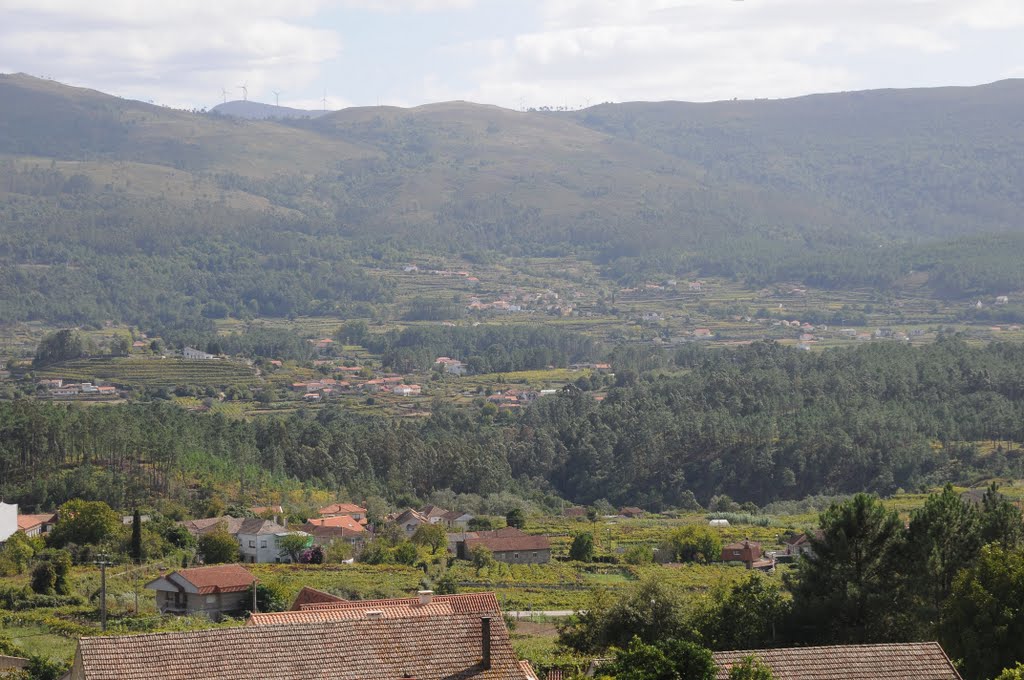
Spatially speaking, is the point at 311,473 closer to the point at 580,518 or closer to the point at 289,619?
the point at 580,518

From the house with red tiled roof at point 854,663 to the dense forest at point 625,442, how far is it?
44046mm

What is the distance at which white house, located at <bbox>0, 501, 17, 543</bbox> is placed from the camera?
54.7m

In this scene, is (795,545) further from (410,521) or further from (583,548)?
(410,521)

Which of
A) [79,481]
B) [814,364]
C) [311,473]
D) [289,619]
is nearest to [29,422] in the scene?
[79,481]

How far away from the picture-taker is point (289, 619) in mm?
23375

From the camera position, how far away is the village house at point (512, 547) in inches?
2202

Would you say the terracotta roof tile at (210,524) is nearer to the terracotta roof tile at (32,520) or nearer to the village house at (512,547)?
the terracotta roof tile at (32,520)

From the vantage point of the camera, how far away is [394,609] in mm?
25547

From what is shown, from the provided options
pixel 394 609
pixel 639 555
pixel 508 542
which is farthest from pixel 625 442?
pixel 394 609

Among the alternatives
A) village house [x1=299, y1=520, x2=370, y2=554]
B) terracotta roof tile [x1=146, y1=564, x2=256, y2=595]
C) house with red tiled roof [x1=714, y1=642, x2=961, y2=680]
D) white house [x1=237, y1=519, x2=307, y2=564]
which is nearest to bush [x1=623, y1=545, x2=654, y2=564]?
village house [x1=299, y1=520, x2=370, y2=554]

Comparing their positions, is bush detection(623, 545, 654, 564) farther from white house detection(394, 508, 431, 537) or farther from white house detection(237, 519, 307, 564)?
white house detection(237, 519, 307, 564)

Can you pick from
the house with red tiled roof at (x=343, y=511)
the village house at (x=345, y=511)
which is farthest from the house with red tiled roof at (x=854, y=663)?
the house with red tiled roof at (x=343, y=511)

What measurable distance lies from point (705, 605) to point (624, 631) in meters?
2.05

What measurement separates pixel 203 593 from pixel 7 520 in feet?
56.8
